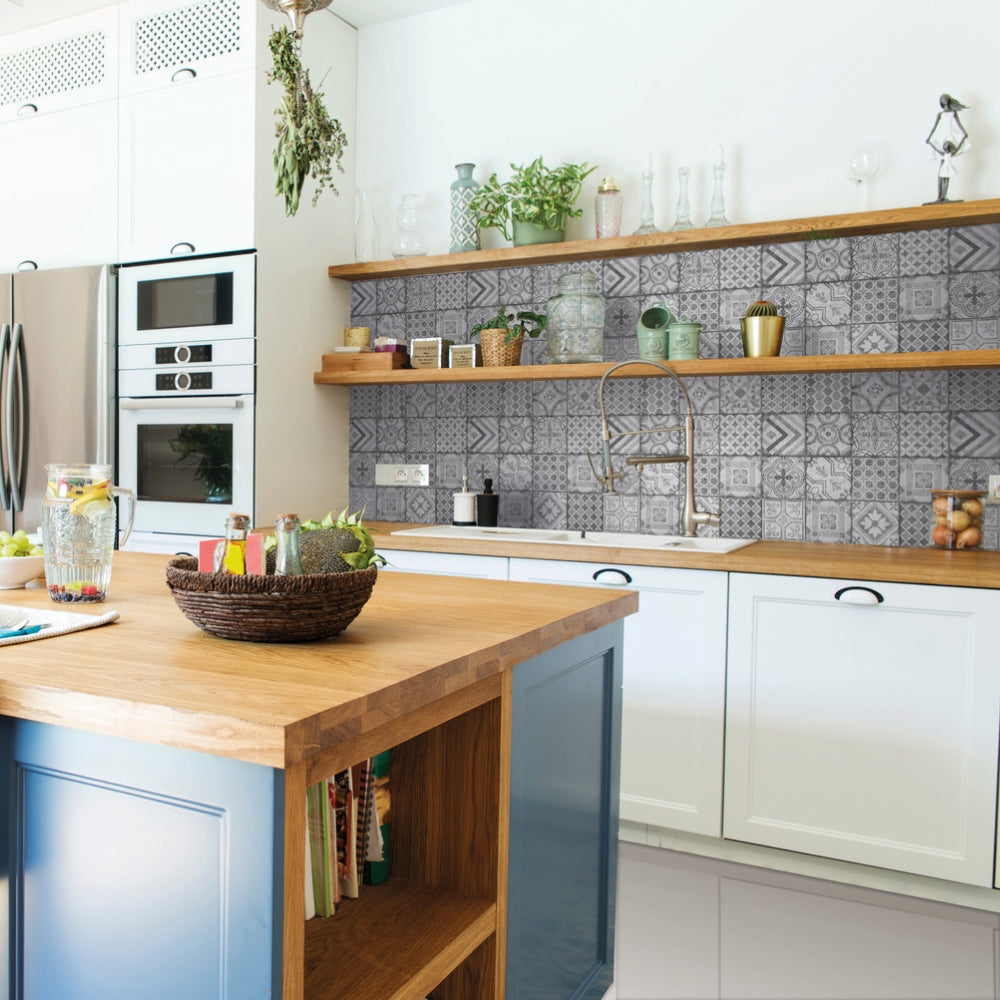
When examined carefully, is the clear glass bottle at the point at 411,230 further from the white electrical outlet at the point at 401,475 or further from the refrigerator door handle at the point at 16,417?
the refrigerator door handle at the point at 16,417

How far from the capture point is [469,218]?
3.44 metres

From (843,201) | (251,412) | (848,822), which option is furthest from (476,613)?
(843,201)

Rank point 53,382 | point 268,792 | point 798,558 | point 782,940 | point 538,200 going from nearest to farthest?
point 268,792, point 782,940, point 798,558, point 538,200, point 53,382

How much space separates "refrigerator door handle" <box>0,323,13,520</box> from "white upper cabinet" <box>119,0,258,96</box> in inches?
41.8

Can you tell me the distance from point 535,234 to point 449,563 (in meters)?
1.24

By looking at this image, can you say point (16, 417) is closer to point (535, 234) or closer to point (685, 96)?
point (535, 234)

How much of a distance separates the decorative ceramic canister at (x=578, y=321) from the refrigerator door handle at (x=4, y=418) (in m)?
2.15

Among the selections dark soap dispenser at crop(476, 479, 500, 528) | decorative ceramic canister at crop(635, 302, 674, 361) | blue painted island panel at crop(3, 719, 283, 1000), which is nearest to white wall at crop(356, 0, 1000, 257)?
decorative ceramic canister at crop(635, 302, 674, 361)

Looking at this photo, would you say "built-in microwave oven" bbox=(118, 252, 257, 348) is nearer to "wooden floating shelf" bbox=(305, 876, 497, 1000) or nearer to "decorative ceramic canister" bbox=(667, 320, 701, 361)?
"decorative ceramic canister" bbox=(667, 320, 701, 361)

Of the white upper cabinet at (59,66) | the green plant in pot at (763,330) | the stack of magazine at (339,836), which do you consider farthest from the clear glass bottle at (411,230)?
the stack of magazine at (339,836)

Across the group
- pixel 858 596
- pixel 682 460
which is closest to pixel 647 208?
pixel 682 460

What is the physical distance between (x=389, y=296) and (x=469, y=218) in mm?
495

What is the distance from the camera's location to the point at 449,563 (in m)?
2.92

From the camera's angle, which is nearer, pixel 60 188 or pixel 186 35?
pixel 186 35
